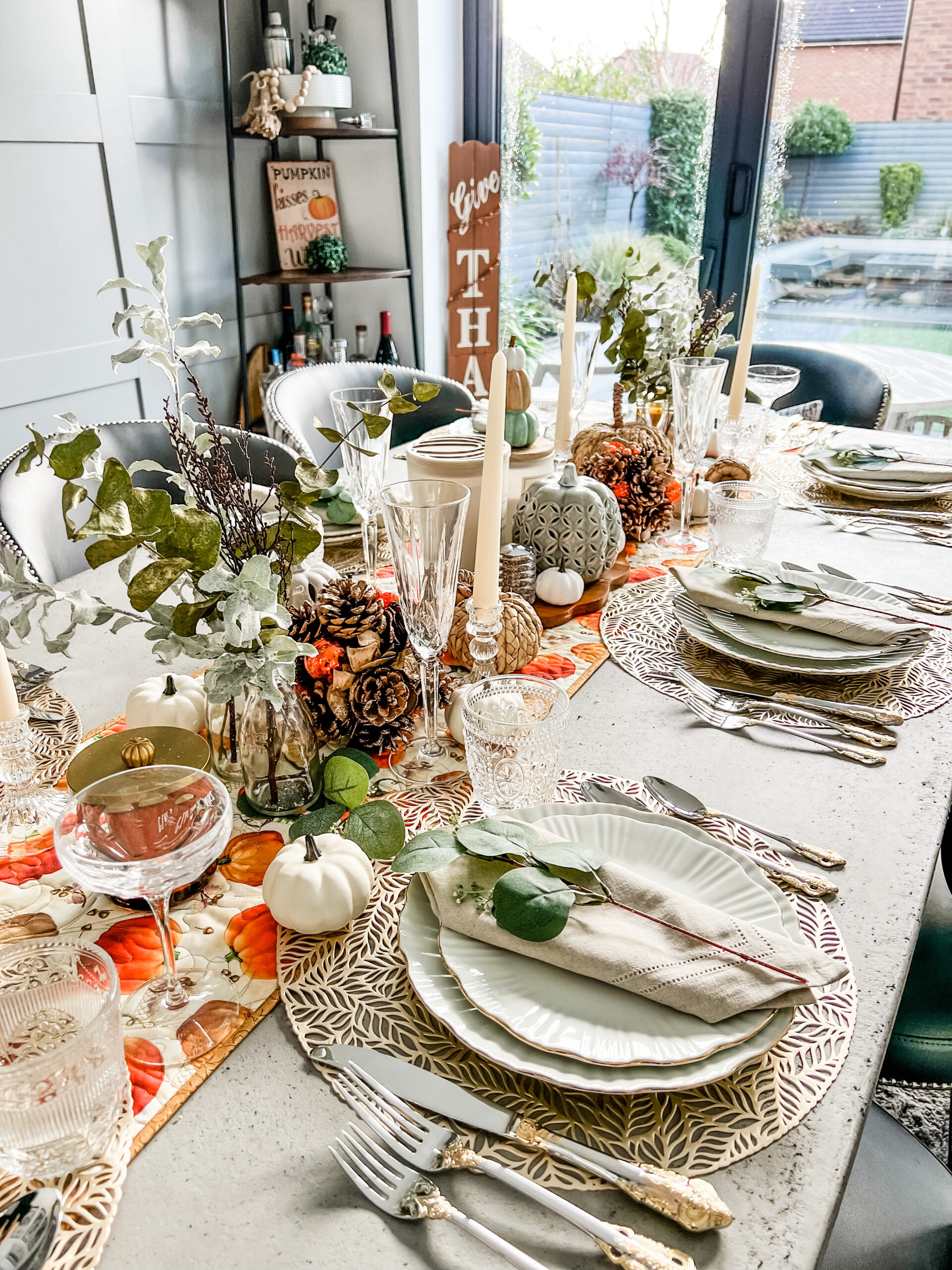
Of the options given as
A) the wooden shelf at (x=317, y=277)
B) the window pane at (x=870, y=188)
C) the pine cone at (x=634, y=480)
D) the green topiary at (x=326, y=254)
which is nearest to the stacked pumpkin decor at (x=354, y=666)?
the pine cone at (x=634, y=480)

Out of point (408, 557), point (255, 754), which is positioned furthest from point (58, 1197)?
point (408, 557)

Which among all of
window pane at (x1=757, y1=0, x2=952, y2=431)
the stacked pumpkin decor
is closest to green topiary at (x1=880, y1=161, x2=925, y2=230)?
window pane at (x1=757, y1=0, x2=952, y2=431)

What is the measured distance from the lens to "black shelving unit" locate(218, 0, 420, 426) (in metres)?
2.71

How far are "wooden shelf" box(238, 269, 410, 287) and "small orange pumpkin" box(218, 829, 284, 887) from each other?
2.53 meters

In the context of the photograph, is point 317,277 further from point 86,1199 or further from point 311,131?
point 86,1199

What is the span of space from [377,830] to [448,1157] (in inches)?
10.0

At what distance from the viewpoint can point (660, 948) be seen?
22.6 inches

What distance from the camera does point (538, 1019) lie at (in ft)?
1.77

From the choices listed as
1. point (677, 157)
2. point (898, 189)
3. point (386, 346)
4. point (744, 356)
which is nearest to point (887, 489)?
point (744, 356)

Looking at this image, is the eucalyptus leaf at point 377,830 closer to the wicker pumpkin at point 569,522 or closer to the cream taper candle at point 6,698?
the cream taper candle at point 6,698

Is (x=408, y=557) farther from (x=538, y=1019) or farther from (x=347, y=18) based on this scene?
(x=347, y=18)

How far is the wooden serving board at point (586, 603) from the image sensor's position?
1117mm

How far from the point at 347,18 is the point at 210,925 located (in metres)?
3.17

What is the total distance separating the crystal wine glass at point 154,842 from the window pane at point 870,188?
2.51m
